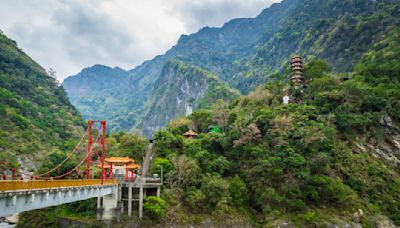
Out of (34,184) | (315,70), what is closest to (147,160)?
(34,184)

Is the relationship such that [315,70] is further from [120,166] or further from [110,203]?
A: [110,203]

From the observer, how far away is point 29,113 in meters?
61.1

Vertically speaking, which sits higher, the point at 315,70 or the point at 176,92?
the point at 176,92

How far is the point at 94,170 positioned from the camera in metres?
33.9

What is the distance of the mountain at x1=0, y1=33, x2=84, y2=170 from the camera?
50000 millimetres

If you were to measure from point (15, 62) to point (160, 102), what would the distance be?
92664 millimetres

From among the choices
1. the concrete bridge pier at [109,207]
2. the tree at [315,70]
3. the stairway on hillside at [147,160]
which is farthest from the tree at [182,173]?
the tree at [315,70]

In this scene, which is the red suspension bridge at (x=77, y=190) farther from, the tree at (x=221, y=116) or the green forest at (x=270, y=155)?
the tree at (x=221, y=116)

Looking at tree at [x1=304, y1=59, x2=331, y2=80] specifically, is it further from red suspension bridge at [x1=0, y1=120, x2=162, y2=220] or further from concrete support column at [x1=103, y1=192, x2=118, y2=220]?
concrete support column at [x1=103, y1=192, x2=118, y2=220]

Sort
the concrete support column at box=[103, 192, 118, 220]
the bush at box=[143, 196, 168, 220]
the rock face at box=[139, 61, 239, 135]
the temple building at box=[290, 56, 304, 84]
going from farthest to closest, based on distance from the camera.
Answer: the rock face at box=[139, 61, 239, 135] → the temple building at box=[290, 56, 304, 84] → the concrete support column at box=[103, 192, 118, 220] → the bush at box=[143, 196, 168, 220]

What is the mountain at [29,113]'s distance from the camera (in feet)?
164

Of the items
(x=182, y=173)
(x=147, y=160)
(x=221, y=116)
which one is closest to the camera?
(x=182, y=173)

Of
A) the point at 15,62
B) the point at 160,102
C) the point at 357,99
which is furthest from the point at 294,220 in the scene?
the point at 160,102

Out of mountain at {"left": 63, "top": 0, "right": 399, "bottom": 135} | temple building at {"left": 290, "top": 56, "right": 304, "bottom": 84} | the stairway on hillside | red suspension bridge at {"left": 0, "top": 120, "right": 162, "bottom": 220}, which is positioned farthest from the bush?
mountain at {"left": 63, "top": 0, "right": 399, "bottom": 135}
